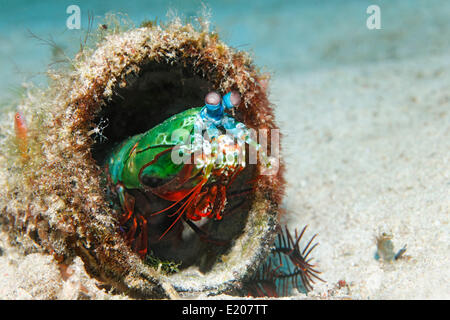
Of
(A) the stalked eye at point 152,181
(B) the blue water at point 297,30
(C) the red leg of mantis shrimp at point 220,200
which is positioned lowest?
(C) the red leg of mantis shrimp at point 220,200

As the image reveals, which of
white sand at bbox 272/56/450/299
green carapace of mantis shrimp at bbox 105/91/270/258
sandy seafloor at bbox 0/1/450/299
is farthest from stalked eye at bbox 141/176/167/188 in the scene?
white sand at bbox 272/56/450/299

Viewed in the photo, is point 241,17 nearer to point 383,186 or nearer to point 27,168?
point 383,186

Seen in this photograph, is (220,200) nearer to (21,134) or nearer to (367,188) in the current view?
(21,134)

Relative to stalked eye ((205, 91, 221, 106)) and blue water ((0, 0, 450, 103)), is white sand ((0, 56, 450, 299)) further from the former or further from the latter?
blue water ((0, 0, 450, 103))

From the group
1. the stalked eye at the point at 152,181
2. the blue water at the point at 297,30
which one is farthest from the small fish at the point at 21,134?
the blue water at the point at 297,30

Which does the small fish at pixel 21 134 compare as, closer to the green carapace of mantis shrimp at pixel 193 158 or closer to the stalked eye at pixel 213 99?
the green carapace of mantis shrimp at pixel 193 158

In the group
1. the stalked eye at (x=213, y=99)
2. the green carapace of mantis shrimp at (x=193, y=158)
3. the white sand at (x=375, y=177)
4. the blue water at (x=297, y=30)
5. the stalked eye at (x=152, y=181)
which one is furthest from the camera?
the blue water at (x=297, y=30)
